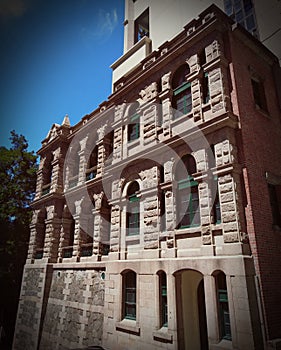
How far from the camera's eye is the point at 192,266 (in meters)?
8.28

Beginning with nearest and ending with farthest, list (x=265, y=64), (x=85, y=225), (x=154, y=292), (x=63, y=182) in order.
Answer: (x=154, y=292)
(x=265, y=64)
(x=85, y=225)
(x=63, y=182)

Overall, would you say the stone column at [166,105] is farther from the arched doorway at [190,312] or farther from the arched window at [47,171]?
the arched window at [47,171]

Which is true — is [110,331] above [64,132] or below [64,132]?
below

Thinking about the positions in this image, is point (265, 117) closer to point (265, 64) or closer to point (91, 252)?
point (265, 64)

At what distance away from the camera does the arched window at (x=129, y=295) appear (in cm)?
1010

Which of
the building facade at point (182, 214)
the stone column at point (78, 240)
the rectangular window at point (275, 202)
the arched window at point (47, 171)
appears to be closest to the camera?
the building facade at point (182, 214)

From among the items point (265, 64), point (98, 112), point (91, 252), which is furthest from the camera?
point (98, 112)

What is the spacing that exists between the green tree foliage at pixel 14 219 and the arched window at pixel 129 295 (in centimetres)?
1335

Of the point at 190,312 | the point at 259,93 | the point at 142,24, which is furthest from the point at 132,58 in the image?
the point at 190,312

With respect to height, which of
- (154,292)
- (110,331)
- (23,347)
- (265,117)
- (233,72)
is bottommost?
(23,347)

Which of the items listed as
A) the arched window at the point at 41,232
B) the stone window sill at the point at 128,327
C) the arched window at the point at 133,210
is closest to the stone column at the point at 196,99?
the arched window at the point at 133,210

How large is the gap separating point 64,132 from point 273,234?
14.8 metres

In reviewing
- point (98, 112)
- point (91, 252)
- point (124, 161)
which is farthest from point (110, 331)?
point (98, 112)

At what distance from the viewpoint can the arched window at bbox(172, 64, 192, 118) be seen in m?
A: 10.8
